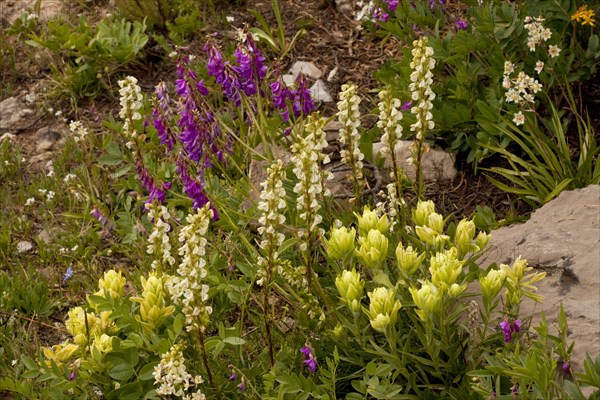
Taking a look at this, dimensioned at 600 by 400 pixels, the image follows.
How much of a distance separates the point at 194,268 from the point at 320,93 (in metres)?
2.67

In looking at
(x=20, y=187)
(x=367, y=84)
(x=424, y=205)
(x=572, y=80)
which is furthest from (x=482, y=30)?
(x=20, y=187)

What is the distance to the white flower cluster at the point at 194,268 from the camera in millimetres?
2494

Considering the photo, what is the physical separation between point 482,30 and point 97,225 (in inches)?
86.2

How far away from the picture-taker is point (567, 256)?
3023mm

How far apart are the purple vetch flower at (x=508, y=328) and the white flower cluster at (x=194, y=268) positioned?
913 millimetres

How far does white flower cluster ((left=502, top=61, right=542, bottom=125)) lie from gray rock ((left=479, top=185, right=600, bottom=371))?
50cm

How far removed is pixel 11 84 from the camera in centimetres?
569

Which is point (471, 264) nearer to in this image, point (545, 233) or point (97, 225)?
point (545, 233)

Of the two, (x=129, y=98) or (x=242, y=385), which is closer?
(x=242, y=385)

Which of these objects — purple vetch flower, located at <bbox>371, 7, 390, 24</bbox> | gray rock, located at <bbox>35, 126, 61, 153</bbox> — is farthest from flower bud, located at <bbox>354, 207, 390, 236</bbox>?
gray rock, located at <bbox>35, 126, 61, 153</bbox>

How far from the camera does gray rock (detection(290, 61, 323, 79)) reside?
5184 mm

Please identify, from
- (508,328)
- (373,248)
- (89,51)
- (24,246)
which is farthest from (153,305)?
(89,51)

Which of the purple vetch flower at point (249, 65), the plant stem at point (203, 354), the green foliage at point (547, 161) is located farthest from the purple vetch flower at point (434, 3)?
the plant stem at point (203, 354)

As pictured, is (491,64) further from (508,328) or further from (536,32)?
(508,328)
